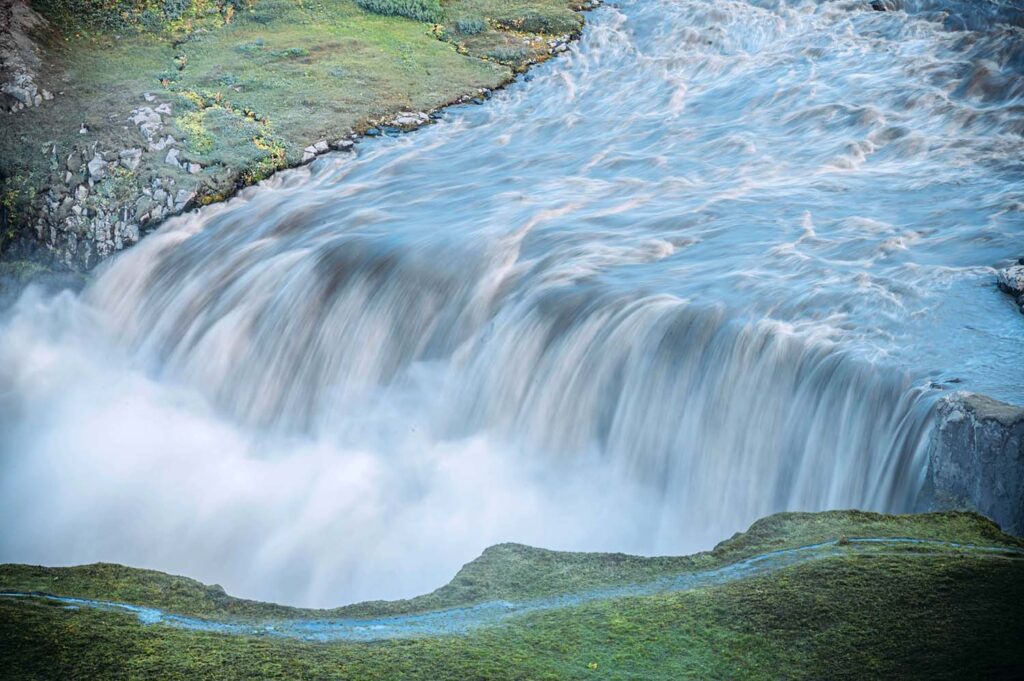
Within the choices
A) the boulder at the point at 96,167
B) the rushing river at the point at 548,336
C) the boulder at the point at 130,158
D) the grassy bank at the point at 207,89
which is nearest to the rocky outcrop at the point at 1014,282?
the rushing river at the point at 548,336

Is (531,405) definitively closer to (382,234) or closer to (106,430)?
(382,234)

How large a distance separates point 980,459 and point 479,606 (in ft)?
11.2

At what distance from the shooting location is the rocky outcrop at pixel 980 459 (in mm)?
6160

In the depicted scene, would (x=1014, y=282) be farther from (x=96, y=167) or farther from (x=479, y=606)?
(x=96, y=167)

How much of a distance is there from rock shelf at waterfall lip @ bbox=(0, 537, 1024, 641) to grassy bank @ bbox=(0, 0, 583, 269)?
10.3m

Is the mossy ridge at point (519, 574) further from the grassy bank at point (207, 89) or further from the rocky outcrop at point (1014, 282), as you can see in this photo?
the grassy bank at point (207, 89)

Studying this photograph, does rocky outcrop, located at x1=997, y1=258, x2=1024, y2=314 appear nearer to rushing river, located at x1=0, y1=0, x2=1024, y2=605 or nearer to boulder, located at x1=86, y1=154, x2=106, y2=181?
rushing river, located at x1=0, y1=0, x2=1024, y2=605

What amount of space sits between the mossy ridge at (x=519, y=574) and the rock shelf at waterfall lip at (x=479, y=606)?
0.10m

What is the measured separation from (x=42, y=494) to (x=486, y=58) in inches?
489

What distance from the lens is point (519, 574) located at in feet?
19.2

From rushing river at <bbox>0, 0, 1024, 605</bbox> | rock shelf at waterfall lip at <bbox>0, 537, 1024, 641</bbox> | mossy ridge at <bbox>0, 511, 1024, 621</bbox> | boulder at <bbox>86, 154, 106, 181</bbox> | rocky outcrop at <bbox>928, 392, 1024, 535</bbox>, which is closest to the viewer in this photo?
rock shelf at waterfall lip at <bbox>0, 537, 1024, 641</bbox>

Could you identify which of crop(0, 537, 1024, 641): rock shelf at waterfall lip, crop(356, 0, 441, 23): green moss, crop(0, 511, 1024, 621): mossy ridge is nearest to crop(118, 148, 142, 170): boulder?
crop(356, 0, 441, 23): green moss

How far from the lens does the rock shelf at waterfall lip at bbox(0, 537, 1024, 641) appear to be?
5094 millimetres

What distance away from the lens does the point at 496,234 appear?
1240cm
